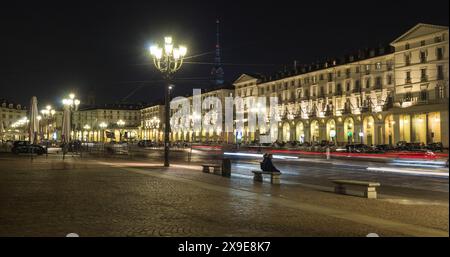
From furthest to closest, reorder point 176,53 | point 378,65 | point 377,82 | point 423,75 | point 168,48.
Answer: point 377,82 < point 378,65 < point 423,75 < point 176,53 < point 168,48

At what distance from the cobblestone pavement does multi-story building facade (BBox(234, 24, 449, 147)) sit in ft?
183

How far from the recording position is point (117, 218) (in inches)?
442

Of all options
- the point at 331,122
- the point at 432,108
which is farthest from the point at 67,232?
the point at 331,122

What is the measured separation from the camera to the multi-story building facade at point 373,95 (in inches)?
3027

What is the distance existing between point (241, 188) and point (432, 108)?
6339cm

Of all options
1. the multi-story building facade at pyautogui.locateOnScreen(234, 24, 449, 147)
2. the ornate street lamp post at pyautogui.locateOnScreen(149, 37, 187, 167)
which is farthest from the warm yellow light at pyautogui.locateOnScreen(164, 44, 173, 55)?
the multi-story building facade at pyautogui.locateOnScreen(234, 24, 449, 147)

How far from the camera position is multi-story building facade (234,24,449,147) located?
76.9 metres

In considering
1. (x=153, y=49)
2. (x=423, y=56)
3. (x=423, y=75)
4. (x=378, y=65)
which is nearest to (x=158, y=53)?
(x=153, y=49)

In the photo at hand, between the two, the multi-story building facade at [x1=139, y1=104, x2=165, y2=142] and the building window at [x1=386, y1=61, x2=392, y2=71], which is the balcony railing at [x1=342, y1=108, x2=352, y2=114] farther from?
the multi-story building facade at [x1=139, y1=104, x2=165, y2=142]

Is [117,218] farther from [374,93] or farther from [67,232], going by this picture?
[374,93]

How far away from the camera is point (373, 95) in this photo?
89.2 meters

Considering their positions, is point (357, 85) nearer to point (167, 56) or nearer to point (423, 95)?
point (423, 95)

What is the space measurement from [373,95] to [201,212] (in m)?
81.7

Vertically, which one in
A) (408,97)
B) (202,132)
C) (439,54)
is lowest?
(202,132)
